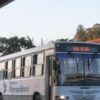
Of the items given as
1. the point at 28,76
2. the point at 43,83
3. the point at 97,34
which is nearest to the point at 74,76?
the point at 43,83

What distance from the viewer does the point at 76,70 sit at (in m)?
16.5

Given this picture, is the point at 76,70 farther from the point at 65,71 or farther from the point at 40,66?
the point at 40,66

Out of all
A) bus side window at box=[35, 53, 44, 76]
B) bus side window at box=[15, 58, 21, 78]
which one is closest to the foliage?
bus side window at box=[15, 58, 21, 78]

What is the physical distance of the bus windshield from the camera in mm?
16344

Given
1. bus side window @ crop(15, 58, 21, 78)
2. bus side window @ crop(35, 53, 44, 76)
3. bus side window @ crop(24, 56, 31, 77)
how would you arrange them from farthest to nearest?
bus side window @ crop(15, 58, 21, 78), bus side window @ crop(24, 56, 31, 77), bus side window @ crop(35, 53, 44, 76)

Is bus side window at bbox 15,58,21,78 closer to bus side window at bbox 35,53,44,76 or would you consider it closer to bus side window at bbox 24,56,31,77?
bus side window at bbox 24,56,31,77

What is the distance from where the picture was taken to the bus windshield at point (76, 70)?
16344 millimetres

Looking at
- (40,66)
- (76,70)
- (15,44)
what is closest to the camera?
(76,70)

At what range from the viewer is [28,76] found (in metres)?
19.5

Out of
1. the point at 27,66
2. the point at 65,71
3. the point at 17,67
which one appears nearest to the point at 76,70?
the point at 65,71

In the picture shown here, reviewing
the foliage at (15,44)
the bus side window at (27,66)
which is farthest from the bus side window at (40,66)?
the foliage at (15,44)

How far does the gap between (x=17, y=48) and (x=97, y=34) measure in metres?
11.9

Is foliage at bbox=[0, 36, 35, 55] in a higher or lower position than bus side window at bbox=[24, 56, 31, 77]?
higher

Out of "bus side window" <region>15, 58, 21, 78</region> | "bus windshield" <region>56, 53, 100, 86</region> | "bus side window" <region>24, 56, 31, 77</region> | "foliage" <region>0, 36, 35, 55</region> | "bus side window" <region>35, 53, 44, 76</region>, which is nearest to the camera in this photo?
"bus windshield" <region>56, 53, 100, 86</region>
